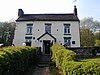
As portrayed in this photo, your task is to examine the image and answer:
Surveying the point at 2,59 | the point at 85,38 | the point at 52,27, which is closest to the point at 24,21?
the point at 52,27

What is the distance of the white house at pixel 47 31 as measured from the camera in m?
42.6

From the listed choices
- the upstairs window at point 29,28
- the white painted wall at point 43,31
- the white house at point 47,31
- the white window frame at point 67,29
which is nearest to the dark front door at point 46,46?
the white house at point 47,31

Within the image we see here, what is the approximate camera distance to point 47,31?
141ft

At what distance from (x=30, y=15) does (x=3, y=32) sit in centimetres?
2827

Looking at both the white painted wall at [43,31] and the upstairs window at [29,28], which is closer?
the white painted wall at [43,31]

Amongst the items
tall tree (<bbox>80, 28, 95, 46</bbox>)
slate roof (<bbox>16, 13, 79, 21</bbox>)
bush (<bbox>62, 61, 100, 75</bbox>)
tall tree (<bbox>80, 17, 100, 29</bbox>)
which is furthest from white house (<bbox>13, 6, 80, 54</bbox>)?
tall tree (<bbox>80, 17, 100, 29</bbox>)

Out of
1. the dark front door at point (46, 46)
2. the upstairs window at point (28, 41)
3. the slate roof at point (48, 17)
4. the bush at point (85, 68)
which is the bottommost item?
the bush at point (85, 68)

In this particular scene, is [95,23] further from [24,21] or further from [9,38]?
[24,21]

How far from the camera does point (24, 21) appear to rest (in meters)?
43.7

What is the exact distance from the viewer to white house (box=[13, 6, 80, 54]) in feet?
140

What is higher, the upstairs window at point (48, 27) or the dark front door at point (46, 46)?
the upstairs window at point (48, 27)

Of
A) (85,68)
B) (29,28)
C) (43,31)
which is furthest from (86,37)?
(85,68)

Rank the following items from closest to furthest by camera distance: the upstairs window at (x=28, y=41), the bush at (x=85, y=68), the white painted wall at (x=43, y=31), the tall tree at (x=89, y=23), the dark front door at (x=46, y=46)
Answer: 1. the bush at (x=85, y=68)
2. the dark front door at (x=46, y=46)
3. the white painted wall at (x=43, y=31)
4. the upstairs window at (x=28, y=41)
5. the tall tree at (x=89, y=23)

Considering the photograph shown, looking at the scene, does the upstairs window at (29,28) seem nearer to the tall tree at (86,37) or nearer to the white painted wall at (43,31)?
the white painted wall at (43,31)
